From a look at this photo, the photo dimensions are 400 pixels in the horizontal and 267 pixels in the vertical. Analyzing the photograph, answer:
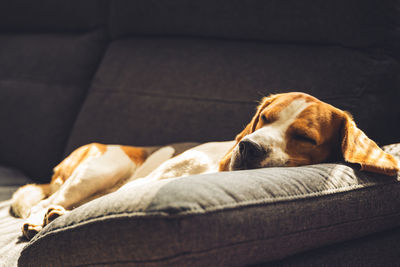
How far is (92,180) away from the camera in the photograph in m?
1.64

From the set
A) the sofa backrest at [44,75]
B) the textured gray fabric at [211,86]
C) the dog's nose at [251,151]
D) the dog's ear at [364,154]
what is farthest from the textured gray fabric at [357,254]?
the sofa backrest at [44,75]

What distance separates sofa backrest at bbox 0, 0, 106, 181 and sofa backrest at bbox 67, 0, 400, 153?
15 cm

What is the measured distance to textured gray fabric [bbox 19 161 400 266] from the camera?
0.74m

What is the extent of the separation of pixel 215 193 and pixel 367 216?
440 mm

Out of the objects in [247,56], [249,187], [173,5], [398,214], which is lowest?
[398,214]

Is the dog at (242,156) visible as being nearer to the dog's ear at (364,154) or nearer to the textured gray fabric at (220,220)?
the dog's ear at (364,154)

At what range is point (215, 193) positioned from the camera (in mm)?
787

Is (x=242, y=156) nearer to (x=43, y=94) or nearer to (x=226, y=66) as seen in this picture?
(x=226, y=66)

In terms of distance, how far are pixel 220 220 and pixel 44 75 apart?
207 cm

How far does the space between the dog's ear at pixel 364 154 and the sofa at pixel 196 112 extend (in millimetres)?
28

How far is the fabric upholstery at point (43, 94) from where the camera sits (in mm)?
2242

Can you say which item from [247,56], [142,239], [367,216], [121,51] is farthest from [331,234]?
[121,51]

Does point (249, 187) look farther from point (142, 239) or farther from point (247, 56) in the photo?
point (247, 56)

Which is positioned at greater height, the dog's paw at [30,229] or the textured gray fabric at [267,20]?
the textured gray fabric at [267,20]
